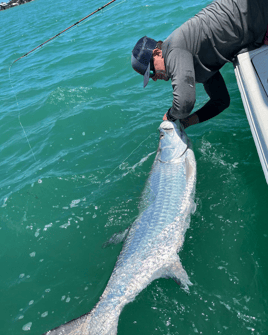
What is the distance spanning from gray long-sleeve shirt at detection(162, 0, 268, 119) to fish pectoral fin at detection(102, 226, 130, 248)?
1.70 m

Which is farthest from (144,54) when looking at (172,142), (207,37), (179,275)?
(179,275)

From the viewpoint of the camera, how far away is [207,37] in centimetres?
333

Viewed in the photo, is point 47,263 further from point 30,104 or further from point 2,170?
point 30,104

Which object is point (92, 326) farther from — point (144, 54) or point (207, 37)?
point (207, 37)

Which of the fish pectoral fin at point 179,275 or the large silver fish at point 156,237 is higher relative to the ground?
the large silver fish at point 156,237

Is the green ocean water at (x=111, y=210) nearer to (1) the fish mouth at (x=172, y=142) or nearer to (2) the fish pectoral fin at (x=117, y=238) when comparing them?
(2) the fish pectoral fin at (x=117, y=238)

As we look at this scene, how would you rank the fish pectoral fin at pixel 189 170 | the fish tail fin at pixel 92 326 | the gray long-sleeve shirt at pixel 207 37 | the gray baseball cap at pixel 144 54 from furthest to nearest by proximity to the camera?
the fish pectoral fin at pixel 189 170 < the gray baseball cap at pixel 144 54 < the gray long-sleeve shirt at pixel 207 37 < the fish tail fin at pixel 92 326

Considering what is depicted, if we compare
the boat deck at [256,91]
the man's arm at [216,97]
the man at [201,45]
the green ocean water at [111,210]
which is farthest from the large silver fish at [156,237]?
the boat deck at [256,91]

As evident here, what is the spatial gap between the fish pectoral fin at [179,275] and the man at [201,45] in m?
1.85

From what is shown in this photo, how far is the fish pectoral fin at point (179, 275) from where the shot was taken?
299 centimetres

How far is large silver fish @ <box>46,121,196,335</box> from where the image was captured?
2.74 m

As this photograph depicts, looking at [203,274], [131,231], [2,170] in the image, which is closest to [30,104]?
[2,170]

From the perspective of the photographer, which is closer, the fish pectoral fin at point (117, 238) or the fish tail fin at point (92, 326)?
the fish tail fin at point (92, 326)

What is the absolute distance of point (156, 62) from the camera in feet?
11.5
